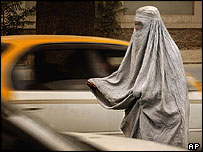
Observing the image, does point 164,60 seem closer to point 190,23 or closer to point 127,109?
point 127,109

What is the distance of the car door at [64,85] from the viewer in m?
5.78

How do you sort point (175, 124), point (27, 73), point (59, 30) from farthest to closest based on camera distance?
point (59, 30)
point (27, 73)
point (175, 124)

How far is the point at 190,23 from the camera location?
80.3ft

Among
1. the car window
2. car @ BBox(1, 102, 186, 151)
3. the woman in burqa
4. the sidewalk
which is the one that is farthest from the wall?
car @ BBox(1, 102, 186, 151)

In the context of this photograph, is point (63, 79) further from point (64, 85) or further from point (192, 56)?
point (192, 56)

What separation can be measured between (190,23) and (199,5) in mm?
761

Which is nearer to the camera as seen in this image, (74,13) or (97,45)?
(97,45)

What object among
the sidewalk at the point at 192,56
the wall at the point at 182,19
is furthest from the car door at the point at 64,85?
the wall at the point at 182,19

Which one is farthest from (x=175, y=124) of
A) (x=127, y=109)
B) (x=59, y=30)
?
(x=59, y=30)

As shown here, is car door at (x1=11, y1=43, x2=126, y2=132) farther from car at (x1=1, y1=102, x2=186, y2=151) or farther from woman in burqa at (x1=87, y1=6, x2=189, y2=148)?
car at (x1=1, y1=102, x2=186, y2=151)

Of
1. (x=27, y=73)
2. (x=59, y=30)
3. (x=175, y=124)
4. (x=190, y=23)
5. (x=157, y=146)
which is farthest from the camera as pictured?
(x=190, y=23)

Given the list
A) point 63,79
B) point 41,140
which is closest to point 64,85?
point 63,79

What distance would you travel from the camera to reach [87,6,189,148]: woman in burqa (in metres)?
5.02

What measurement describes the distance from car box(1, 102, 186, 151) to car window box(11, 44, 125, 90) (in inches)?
93.5
